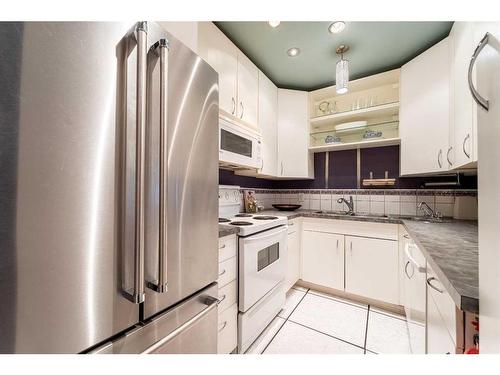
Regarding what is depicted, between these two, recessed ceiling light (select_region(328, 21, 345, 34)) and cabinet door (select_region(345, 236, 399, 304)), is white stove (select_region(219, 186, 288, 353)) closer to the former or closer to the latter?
cabinet door (select_region(345, 236, 399, 304))

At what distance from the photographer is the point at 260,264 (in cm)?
152

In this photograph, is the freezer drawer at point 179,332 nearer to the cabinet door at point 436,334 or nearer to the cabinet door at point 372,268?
the cabinet door at point 436,334

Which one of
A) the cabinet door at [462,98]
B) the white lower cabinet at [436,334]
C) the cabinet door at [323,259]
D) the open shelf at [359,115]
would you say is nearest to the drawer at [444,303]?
the white lower cabinet at [436,334]

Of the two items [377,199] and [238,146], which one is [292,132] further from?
[377,199]

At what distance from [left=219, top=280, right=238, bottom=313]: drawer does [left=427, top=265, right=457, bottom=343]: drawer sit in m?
0.99

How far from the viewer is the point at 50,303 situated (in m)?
0.47

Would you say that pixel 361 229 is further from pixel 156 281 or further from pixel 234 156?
pixel 156 281

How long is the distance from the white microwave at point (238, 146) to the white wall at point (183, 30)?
20.7 inches

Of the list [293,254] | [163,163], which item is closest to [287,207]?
[293,254]

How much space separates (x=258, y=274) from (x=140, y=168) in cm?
120

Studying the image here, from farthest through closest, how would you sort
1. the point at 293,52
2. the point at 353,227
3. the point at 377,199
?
1. the point at 377,199
2. the point at 353,227
3. the point at 293,52

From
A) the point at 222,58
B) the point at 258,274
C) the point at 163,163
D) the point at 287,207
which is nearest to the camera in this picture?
the point at 163,163

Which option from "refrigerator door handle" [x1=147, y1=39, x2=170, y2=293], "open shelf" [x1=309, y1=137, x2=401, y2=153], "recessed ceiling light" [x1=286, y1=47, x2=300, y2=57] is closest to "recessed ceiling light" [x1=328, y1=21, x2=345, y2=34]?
"recessed ceiling light" [x1=286, y1=47, x2=300, y2=57]

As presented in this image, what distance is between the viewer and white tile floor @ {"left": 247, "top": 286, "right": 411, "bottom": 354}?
56.0 inches
